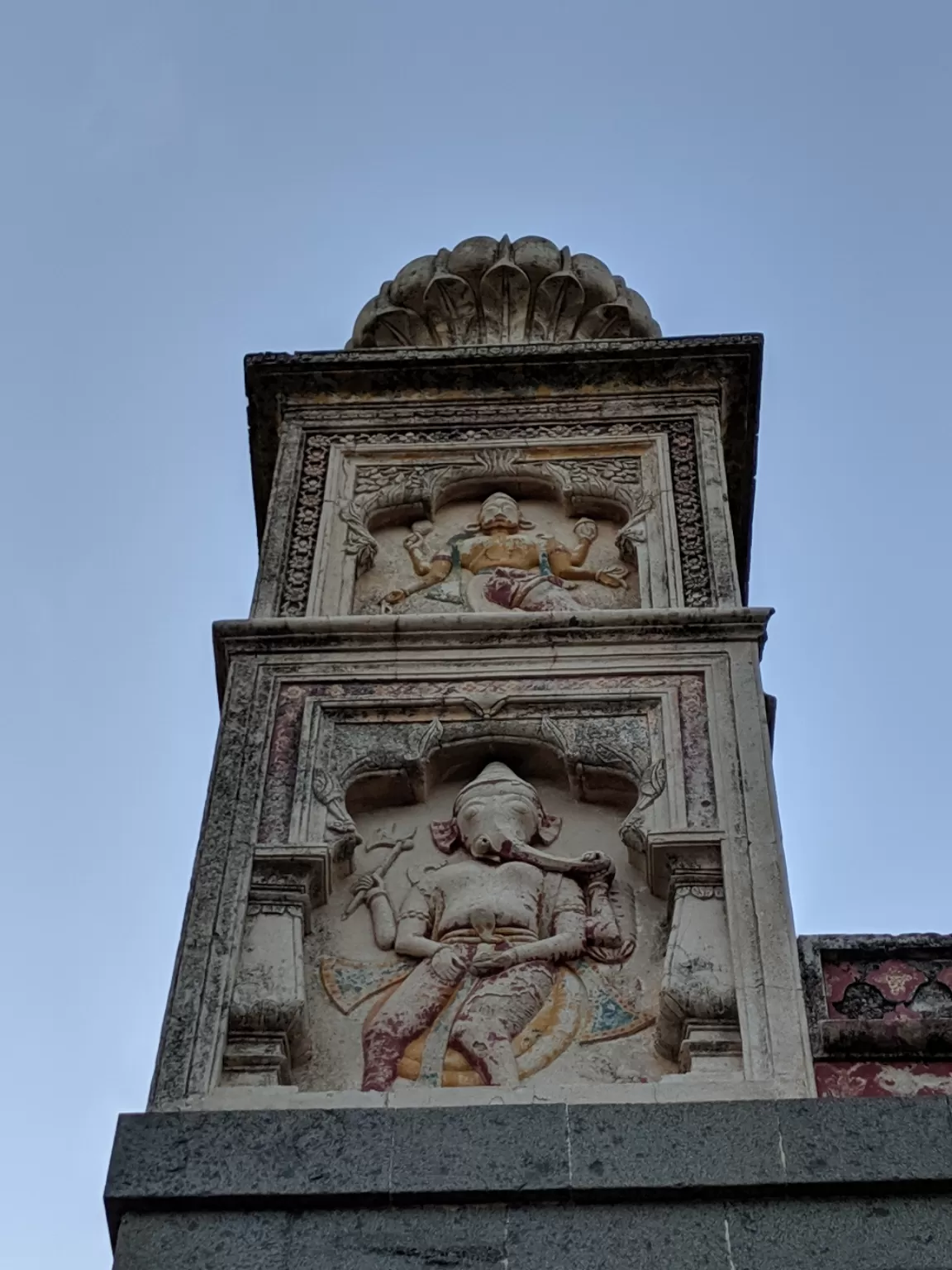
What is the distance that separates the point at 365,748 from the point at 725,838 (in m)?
1.44

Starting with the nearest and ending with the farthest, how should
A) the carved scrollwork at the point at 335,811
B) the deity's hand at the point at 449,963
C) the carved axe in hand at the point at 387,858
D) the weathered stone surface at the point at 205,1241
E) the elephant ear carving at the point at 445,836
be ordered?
the weathered stone surface at the point at 205,1241 < the deity's hand at the point at 449,963 < the carved axe in hand at the point at 387,858 < the carved scrollwork at the point at 335,811 < the elephant ear carving at the point at 445,836

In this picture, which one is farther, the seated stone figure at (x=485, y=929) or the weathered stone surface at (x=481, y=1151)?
the seated stone figure at (x=485, y=929)

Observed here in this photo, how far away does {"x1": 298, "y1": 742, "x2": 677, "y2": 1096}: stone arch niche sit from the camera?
712 cm

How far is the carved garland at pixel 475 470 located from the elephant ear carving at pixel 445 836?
4.86 ft

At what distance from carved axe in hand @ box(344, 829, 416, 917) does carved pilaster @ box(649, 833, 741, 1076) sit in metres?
0.93

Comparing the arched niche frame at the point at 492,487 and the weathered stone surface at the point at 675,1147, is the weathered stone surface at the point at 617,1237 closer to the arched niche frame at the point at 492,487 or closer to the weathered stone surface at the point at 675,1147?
the weathered stone surface at the point at 675,1147

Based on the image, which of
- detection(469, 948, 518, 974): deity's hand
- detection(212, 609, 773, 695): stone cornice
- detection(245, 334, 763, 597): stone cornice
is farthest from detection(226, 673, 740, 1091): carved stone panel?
Result: detection(245, 334, 763, 597): stone cornice

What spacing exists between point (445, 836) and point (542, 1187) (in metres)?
2.15

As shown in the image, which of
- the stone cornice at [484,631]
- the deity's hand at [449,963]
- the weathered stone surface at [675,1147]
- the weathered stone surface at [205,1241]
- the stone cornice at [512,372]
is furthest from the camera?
the stone cornice at [512,372]

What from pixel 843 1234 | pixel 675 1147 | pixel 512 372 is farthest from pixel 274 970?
pixel 512 372

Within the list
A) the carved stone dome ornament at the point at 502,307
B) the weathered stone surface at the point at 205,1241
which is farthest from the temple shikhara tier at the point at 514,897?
the carved stone dome ornament at the point at 502,307

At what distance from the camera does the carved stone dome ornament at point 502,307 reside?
11.4m

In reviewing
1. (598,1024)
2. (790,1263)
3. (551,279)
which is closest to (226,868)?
(598,1024)

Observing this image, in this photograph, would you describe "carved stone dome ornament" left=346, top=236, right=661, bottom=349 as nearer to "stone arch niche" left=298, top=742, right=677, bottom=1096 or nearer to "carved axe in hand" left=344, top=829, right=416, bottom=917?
"stone arch niche" left=298, top=742, right=677, bottom=1096
